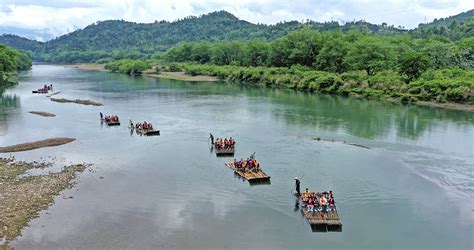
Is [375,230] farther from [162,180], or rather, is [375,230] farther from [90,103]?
[90,103]

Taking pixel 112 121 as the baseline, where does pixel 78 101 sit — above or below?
above

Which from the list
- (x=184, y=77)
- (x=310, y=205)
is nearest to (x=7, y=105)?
(x=310, y=205)

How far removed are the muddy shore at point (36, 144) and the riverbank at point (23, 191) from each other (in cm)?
383

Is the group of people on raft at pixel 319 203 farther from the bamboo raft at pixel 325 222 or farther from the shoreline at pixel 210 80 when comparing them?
the shoreline at pixel 210 80

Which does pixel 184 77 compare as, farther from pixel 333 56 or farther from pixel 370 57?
pixel 370 57

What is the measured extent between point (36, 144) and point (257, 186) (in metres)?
24.9

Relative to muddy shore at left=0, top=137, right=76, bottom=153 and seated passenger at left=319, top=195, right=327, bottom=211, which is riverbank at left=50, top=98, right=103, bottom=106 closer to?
muddy shore at left=0, top=137, right=76, bottom=153

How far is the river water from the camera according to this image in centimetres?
2650

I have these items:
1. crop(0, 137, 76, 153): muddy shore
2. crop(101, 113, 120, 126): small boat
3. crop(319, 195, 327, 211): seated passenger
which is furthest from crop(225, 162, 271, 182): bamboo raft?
crop(101, 113, 120, 126): small boat

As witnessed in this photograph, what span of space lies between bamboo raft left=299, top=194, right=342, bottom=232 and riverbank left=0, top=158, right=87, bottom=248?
56.6 ft

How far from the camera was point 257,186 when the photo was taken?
1363 inches

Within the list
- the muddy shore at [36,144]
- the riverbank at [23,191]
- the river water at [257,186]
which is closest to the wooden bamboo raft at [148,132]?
the river water at [257,186]

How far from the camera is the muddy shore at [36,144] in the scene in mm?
44125

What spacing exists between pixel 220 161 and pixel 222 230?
48.1 ft
